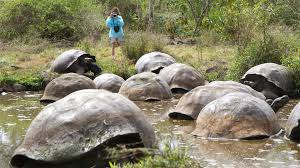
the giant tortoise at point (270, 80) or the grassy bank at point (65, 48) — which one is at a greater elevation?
the giant tortoise at point (270, 80)

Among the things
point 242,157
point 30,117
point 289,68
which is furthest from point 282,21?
point 242,157

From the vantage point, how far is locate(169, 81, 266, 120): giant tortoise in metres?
9.30

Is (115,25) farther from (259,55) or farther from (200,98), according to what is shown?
(200,98)

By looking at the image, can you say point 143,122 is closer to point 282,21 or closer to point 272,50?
point 272,50

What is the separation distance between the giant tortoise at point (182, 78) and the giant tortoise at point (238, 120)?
14.7ft

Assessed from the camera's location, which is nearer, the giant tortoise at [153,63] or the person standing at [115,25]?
the giant tortoise at [153,63]

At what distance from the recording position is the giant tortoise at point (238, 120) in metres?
7.89

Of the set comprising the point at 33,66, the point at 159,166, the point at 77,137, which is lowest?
the point at 33,66

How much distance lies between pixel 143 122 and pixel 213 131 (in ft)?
6.42

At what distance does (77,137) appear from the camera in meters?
5.98

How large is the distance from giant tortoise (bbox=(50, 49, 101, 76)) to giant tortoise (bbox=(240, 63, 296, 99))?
4647 mm

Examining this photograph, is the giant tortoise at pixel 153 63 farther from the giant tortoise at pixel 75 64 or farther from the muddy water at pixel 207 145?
the muddy water at pixel 207 145

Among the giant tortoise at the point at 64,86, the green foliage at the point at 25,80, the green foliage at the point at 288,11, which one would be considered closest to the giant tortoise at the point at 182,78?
the giant tortoise at the point at 64,86

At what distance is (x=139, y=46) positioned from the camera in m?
16.8
